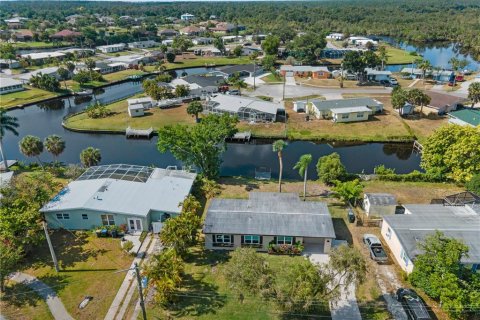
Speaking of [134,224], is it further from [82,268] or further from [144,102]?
[144,102]

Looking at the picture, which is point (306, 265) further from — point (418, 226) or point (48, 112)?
point (48, 112)

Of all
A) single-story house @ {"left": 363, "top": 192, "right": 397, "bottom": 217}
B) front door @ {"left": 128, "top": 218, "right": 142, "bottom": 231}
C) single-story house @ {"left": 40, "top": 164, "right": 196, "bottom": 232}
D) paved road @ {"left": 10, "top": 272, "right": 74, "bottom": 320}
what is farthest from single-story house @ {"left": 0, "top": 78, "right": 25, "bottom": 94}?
single-story house @ {"left": 363, "top": 192, "right": 397, "bottom": 217}

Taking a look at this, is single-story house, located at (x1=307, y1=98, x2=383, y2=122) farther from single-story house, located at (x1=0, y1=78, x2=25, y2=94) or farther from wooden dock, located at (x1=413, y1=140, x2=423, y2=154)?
single-story house, located at (x1=0, y1=78, x2=25, y2=94)

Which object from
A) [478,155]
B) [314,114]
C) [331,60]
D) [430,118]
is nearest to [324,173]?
[478,155]

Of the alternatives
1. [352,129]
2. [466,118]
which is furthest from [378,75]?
[352,129]

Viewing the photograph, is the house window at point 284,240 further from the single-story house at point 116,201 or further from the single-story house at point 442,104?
the single-story house at point 442,104

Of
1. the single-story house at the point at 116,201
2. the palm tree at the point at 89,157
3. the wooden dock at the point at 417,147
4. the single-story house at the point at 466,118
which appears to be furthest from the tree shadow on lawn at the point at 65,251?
the single-story house at the point at 466,118
